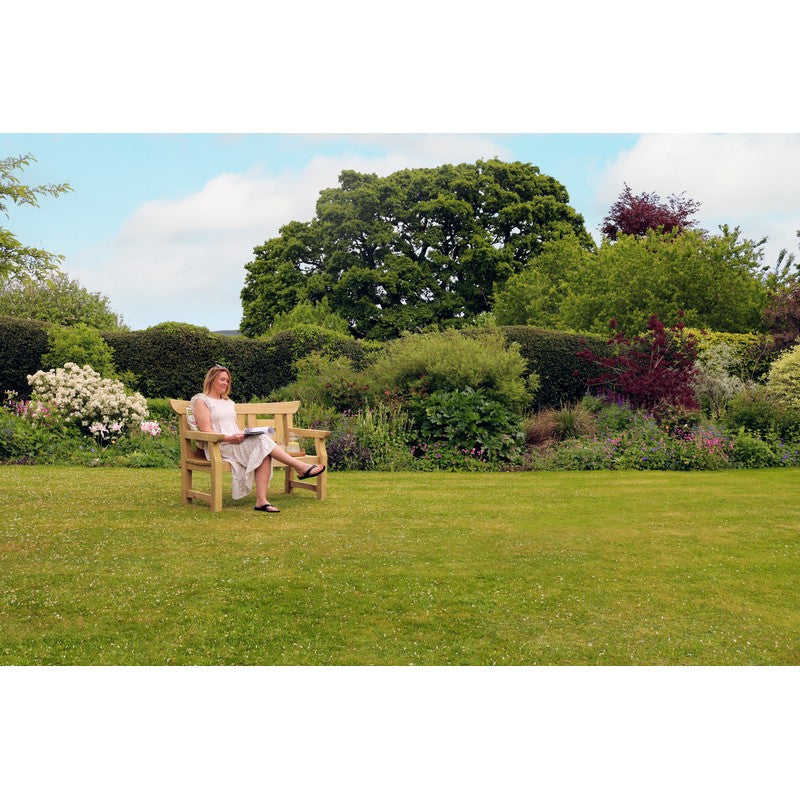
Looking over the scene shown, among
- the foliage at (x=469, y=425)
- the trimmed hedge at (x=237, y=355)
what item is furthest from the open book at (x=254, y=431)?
the trimmed hedge at (x=237, y=355)

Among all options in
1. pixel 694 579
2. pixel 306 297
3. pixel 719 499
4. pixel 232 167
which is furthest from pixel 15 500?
A: pixel 306 297

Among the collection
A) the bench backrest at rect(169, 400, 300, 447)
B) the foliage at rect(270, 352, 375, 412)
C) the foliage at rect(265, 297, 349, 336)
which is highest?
the foliage at rect(265, 297, 349, 336)

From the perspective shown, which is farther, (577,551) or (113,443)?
(113,443)

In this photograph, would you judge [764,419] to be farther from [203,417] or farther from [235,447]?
[203,417]

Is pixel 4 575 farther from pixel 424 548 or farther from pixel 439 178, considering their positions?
pixel 439 178

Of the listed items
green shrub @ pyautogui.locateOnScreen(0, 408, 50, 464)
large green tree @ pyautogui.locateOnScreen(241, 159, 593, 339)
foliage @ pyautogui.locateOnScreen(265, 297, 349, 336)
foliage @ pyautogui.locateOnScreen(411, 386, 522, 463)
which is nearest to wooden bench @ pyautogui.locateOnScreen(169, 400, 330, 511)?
foliage @ pyautogui.locateOnScreen(411, 386, 522, 463)

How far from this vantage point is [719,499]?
25.5 ft

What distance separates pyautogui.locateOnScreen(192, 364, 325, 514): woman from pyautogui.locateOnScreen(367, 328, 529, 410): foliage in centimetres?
430

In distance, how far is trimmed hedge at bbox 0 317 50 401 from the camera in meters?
14.0

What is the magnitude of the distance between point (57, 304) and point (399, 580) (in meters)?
28.9

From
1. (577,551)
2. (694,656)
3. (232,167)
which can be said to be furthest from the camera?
(232,167)

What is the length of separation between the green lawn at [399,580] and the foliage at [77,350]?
6.71 m

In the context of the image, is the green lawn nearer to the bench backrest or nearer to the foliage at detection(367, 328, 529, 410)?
the bench backrest
